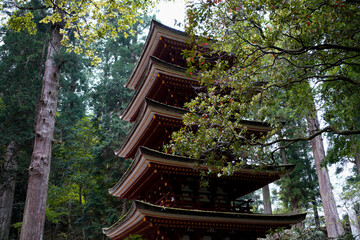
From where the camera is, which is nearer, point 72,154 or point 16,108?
point 16,108

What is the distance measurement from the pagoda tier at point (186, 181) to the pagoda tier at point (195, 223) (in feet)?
2.16

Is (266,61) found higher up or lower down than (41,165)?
higher up

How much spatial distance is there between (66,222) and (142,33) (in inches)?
809

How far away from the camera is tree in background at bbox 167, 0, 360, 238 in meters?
5.67

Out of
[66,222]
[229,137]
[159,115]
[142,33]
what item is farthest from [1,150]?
[142,33]

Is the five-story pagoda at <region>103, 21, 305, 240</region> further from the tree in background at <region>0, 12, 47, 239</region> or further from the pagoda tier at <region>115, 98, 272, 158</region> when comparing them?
the tree in background at <region>0, 12, 47, 239</region>

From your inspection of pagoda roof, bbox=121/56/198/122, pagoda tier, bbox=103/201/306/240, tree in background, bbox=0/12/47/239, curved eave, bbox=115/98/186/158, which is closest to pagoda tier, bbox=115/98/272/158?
curved eave, bbox=115/98/186/158

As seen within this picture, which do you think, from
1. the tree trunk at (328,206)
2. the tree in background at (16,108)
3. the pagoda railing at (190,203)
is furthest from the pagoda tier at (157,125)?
the tree in background at (16,108)

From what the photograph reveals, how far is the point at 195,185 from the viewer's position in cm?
1023

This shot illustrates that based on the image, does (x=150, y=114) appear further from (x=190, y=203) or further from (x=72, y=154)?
(x=72, y=154)

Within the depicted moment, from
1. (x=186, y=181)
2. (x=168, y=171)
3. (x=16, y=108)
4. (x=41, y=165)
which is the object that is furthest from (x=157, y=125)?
(x=16, y=108)

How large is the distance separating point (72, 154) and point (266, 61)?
1801 cm

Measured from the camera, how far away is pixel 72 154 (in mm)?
22062

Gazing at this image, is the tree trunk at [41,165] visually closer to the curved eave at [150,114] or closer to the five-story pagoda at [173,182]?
the five-story pagoda at [173,182]
